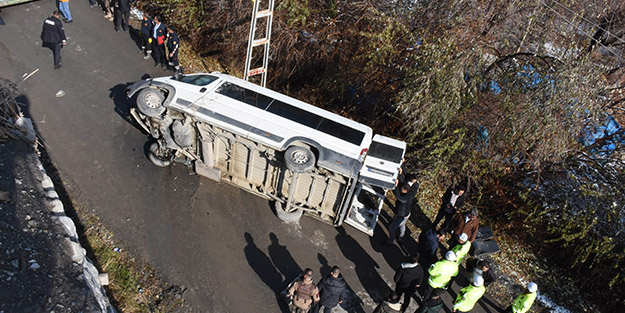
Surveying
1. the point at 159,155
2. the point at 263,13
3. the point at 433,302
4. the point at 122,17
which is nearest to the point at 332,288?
the point at 433,302

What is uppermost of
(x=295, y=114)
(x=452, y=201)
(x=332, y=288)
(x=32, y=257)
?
(x=295, y=114)

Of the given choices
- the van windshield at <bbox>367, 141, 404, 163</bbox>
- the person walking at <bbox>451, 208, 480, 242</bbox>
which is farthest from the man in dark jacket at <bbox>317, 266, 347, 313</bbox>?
the person walking at <bbox>451, 208, 480, 242</bbox>

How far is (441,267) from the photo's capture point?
728cm

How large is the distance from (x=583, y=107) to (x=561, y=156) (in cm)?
129

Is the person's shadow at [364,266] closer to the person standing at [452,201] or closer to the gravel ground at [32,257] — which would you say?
the person standing at [452,201]

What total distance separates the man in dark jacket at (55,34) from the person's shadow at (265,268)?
22.6 feet

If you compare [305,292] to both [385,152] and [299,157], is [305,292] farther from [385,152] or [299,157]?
[385,152]

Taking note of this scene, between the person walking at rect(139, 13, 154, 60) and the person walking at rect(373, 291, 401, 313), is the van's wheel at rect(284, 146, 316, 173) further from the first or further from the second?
the person walking at rect(139, 13, 154, 60)

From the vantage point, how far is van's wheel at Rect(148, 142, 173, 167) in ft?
31.7

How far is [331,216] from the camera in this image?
359 inches

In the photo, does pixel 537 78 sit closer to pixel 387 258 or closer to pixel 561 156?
pixel 561 156

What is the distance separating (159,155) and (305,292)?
467cm

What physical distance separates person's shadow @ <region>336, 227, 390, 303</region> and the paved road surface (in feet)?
0.07

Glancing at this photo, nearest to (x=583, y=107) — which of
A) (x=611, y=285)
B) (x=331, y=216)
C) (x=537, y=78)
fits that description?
(x=537, y=78)
